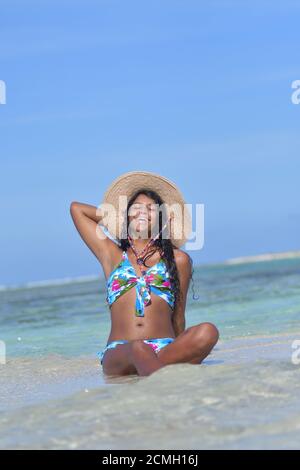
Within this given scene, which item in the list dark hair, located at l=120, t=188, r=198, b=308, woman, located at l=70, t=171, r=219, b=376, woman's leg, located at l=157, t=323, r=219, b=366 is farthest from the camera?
dark hair, located at l=120, t=188, r=198, b=308

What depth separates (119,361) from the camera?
5879mm

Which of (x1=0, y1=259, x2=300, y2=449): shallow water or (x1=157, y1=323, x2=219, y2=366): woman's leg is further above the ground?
(x1=157, y1=323, x2=219, y2=366): woman's leg

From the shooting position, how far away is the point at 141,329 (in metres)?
6.05

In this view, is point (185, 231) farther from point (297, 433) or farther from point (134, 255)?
point (297, 433)

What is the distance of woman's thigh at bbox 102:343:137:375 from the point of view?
228 inches

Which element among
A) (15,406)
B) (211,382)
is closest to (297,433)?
(211,382)

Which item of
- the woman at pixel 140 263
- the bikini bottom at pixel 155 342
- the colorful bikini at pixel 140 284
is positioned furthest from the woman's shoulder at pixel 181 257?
the bikini bottom at pixel 155 342

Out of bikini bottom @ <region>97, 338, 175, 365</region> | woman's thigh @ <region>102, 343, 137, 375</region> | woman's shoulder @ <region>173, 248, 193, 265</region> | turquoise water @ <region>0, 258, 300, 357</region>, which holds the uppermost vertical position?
turquoise water @ <region>0, 258, 300, 357</region>

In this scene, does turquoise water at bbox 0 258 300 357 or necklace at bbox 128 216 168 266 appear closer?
necklace at bbox 128 216 168 266

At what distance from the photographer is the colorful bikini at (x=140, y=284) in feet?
20.0

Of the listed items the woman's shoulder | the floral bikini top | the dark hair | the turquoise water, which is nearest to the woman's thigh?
the floral bikini top

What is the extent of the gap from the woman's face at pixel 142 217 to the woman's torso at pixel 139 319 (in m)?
0.28

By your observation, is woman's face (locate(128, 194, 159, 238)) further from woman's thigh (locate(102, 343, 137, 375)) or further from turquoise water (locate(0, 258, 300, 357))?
turquoise water (locate(0, 258, 300, 357))

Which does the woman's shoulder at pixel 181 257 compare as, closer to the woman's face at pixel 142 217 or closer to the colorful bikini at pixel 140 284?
the colorful bikini at pixel 140 284
